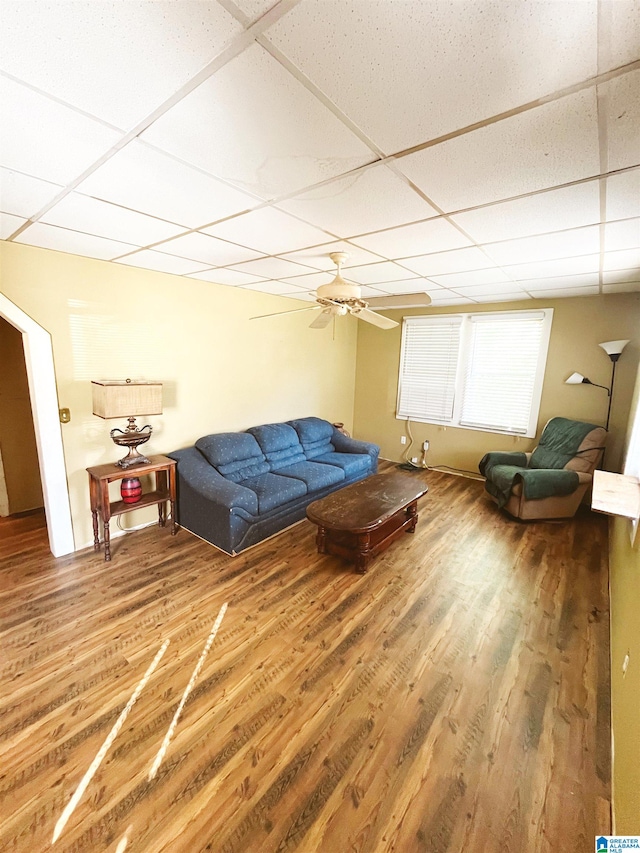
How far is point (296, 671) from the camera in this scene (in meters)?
1.93

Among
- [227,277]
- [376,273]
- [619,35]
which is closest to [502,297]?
[376,273]

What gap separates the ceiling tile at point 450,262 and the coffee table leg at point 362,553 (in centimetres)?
223

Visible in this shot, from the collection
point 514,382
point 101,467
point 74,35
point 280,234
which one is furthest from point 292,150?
point 514,382

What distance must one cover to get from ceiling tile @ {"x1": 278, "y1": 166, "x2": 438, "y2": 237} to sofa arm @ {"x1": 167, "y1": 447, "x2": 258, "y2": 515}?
7.10ft

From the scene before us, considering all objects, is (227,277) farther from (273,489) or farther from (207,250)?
(273,489)

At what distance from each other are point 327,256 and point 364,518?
6.87ft

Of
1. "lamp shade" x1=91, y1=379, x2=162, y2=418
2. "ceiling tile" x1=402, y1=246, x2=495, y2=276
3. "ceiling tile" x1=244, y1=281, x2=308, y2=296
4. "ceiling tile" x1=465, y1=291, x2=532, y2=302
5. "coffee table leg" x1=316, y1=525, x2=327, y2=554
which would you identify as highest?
"ceiling tile" x1=465, y1=291, x2=532, y2=302

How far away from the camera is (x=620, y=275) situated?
3016 mm

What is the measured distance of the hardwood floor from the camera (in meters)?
1.30

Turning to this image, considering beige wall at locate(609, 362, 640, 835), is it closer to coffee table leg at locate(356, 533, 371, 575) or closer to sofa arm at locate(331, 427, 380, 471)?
coffee table leg at locate(356, 533, 371, 575)

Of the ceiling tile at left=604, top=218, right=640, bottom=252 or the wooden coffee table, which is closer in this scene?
the ceiling tile at left=604, top=218, right=640, bottom=252

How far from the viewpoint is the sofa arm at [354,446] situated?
4789 millimetres

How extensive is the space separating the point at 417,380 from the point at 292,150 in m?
4.52

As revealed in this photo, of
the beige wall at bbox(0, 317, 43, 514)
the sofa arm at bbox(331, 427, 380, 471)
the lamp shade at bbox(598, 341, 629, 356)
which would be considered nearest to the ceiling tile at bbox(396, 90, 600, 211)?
the lamp shade at bbox(598, 341, 629, 356)
